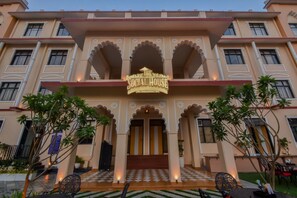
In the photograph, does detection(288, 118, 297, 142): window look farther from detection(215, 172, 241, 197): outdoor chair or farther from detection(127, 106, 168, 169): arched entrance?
detection(215, 172, 241, 197): outdoor chair

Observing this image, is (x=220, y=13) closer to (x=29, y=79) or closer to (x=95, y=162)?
(x=95, y=162)

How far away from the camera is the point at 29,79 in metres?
12.2

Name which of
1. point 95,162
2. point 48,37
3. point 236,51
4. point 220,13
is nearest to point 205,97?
point 95,162

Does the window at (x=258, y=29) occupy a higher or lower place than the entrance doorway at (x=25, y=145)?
higher

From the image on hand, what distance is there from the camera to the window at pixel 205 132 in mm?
11433

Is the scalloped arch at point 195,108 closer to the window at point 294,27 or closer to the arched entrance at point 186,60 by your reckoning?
the arched entrance at point 186,60

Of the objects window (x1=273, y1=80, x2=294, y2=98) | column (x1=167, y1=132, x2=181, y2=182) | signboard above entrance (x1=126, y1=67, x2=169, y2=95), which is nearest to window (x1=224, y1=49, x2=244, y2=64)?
window (x1=273, y1=80, x2=294, y2=98)

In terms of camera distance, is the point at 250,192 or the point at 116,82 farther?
the point at 116,82

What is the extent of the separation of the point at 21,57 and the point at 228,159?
17.2 metres

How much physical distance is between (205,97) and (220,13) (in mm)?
10829

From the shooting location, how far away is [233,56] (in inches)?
525

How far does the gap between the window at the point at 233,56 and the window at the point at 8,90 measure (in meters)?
17.7

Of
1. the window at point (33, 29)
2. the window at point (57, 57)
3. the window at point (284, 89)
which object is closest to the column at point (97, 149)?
the window at point (57, 57)

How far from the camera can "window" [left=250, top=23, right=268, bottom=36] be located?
14.1 meters
